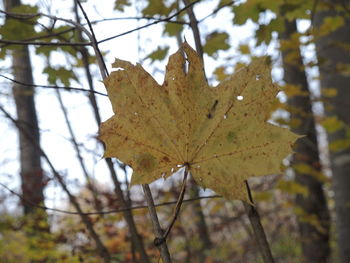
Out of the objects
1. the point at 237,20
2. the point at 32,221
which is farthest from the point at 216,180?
the point at 32,221

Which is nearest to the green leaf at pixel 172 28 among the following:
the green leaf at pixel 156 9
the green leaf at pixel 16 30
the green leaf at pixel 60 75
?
the green leaf at pixel 156 9

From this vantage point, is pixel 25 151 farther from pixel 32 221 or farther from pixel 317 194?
pixel 317 194

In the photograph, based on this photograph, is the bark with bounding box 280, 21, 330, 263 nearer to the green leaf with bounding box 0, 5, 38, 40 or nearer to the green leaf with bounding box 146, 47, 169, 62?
the green leaf with bounding box 146, 47, 169, 62

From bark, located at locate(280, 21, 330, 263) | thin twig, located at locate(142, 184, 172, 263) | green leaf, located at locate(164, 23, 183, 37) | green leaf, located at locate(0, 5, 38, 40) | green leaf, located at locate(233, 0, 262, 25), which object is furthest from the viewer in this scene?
bark, located at locate(280, 21, 330, 263)

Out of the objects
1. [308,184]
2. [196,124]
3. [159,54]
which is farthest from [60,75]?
[308,184]

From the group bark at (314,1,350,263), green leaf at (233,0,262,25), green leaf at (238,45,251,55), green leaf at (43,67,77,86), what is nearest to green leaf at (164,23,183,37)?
green leaf at (233,0,262,25)

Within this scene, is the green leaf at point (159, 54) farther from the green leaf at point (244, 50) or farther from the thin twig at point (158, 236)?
the green leaf at point (244, 50)
